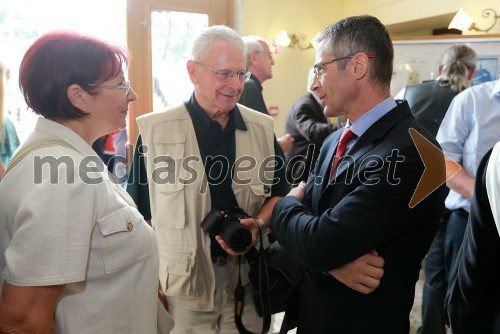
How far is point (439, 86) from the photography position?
251 centimetres

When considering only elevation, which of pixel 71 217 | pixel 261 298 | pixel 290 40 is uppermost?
pixel 290 40

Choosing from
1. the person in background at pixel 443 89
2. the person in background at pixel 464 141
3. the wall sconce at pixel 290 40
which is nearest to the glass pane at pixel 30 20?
the wall sconce at pixel 290 40

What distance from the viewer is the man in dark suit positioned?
0.96 m

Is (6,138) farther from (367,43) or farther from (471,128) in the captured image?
(471,128)

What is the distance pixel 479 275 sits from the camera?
3.15 feet

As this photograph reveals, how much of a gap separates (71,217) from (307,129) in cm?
211

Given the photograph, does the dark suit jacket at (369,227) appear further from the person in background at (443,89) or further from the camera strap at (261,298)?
the person in background at (443,89)

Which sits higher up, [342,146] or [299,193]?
Result: [342,146]

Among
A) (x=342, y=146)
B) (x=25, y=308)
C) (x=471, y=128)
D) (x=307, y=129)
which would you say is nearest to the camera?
(x=25, y=308)

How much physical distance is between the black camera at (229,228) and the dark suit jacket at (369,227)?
0.16 meters

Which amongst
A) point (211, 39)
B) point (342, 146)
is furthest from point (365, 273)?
point (211, 39)

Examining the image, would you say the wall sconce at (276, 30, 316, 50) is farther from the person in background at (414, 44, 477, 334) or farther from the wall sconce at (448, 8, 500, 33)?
the person in background at (414, 44, 477, 334)

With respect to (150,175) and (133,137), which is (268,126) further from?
(133,137)

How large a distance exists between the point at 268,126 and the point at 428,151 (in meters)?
0.71
